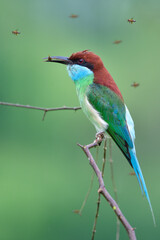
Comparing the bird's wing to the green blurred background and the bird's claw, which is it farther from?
the green blurred background

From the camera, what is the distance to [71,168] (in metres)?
5.64

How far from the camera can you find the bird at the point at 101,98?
2.53 metres

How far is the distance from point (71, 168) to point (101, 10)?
300 centimetres

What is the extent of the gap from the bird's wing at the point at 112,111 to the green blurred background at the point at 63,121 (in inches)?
56.3

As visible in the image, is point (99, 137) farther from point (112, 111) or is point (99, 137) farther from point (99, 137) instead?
point (112, 111)

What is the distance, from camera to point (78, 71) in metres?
2.55

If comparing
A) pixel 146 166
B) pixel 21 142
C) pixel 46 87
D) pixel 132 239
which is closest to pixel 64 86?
pixel 46 87

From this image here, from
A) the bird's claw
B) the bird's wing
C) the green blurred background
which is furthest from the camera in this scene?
the green blurred background

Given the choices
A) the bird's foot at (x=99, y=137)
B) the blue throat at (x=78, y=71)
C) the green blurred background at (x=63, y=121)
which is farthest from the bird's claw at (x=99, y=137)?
the green blurred background at (x=63, y=121)

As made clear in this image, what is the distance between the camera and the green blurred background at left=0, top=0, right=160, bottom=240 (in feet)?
16.4

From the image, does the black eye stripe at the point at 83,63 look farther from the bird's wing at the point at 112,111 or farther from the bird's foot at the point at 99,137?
the bird's foot at the point at 99,137

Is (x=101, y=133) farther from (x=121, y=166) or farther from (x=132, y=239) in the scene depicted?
(x=121, y=166)

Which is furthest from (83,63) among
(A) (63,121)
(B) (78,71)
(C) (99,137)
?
(A) (63,121)

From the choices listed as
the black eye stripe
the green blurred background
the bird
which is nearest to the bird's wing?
the bird
